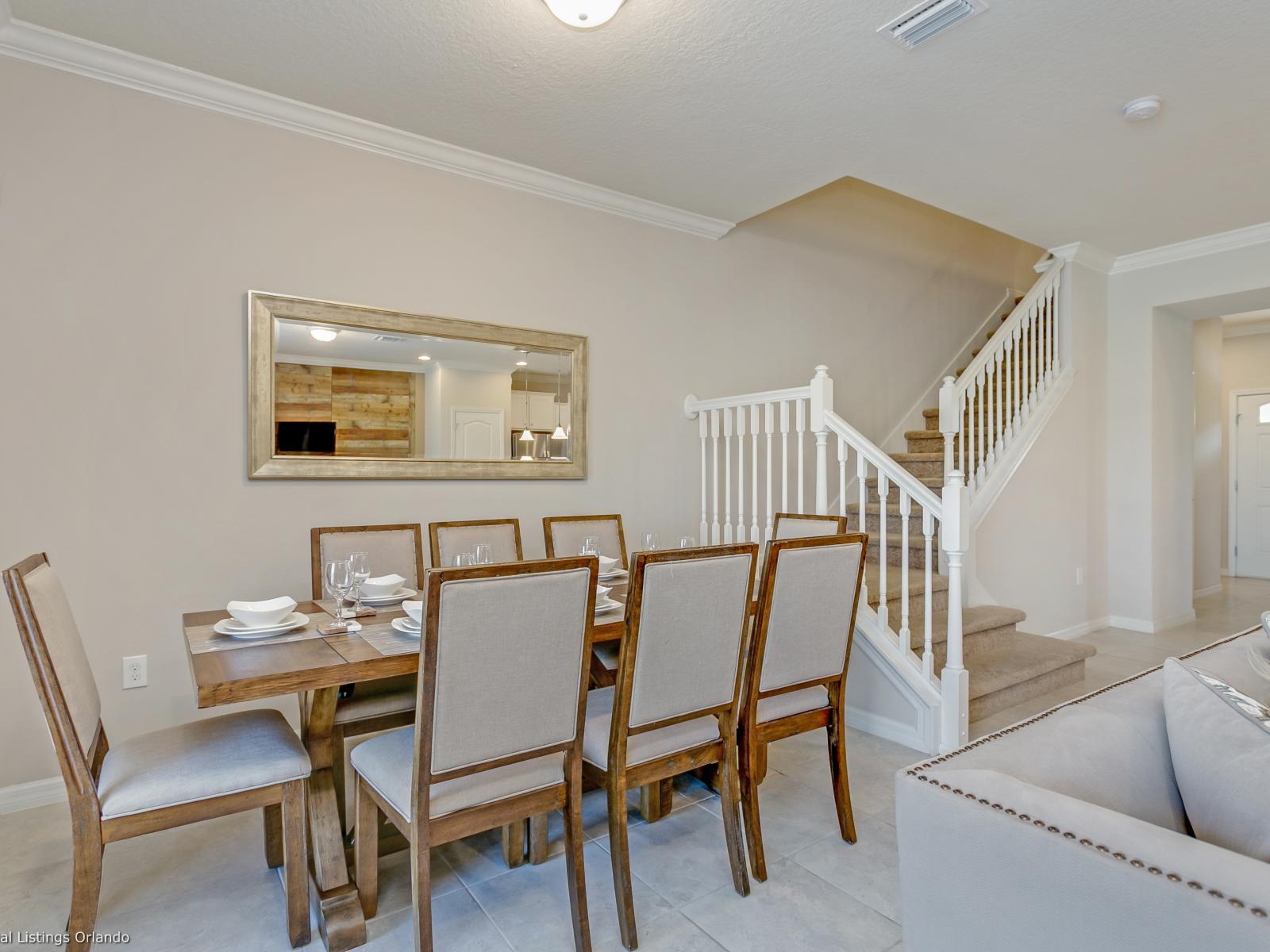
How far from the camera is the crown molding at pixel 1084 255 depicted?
484 centimetres

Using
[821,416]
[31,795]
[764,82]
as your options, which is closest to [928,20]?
[764,82]

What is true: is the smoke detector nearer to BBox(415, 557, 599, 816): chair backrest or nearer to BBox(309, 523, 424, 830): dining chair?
BBox(415, 557, 599, 816): chair backrest

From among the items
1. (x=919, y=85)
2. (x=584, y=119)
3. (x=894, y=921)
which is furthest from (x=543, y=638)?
(x=919, y=85)

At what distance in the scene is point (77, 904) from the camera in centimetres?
153

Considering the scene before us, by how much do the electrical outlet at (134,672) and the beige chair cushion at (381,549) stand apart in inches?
31.0

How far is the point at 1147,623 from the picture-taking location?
5102 mm

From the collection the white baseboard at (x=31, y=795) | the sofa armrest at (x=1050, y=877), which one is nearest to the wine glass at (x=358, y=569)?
the white baseboard at (x=31, y=795)

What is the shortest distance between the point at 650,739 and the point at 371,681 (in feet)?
3.37

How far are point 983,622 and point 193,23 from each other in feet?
13.9

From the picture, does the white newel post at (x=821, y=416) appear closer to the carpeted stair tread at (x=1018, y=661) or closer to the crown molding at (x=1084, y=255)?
the carpeted stair tread at (x=1018, y=661)

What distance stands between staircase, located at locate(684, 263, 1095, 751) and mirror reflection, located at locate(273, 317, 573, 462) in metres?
0.94

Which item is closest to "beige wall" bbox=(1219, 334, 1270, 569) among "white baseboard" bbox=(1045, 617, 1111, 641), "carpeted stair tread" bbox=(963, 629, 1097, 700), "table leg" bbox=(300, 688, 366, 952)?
"white baseboard" bbox=(1045, 617, 1111, 641)

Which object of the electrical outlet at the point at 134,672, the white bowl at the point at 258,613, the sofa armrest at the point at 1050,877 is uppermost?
the white bowl at the point at 258,613

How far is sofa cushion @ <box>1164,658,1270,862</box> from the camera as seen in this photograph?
3.10 feet
